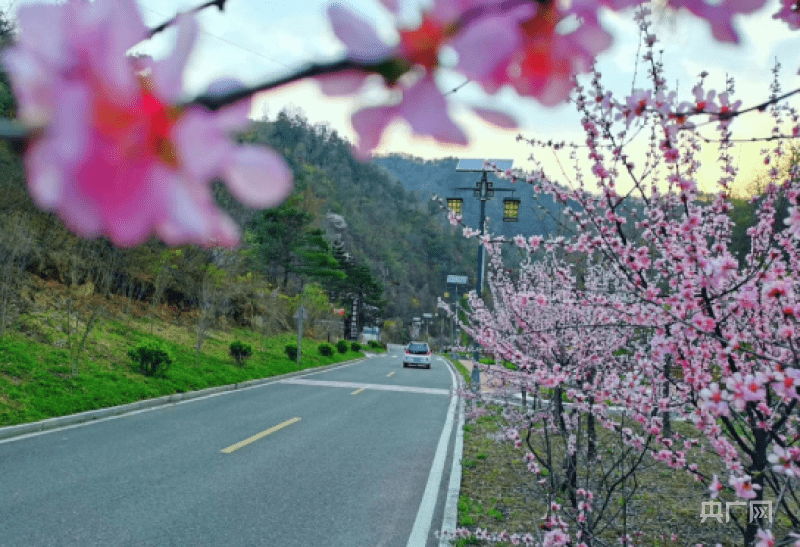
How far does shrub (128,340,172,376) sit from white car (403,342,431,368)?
52.2 feet

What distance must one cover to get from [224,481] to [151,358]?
7165 mm

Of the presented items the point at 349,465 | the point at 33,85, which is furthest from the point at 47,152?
the point at 349,465

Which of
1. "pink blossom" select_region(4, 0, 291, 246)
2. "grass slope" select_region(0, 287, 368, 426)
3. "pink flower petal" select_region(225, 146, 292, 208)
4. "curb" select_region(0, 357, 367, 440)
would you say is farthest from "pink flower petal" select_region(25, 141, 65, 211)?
"grass slope" select_region(0, 287, 368, 426)

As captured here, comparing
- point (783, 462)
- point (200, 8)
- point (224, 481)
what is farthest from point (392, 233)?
point (200, 8)

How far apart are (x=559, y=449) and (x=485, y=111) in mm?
8147

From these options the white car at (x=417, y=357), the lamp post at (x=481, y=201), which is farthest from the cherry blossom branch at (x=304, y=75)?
the white car at (x=417, y=357)

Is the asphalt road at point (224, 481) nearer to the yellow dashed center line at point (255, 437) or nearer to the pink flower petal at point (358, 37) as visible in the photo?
the yellow dashed center line at point (255, 437)

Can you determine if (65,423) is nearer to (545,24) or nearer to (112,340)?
(112,340)

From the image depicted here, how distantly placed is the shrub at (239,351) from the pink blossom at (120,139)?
16741 millimetres

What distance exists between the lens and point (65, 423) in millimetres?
8078

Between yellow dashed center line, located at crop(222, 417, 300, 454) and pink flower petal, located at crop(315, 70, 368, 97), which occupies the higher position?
pink flower petal, located at crop(315, 70, 368, 97)

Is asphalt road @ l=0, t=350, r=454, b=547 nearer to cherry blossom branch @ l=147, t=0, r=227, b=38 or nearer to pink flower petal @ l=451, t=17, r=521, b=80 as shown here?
cherry blossom branch @ l=147, t=0, r=227, b=38

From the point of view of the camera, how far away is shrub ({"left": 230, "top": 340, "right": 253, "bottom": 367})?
16203mm

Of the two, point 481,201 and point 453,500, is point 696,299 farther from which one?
point 481,201
